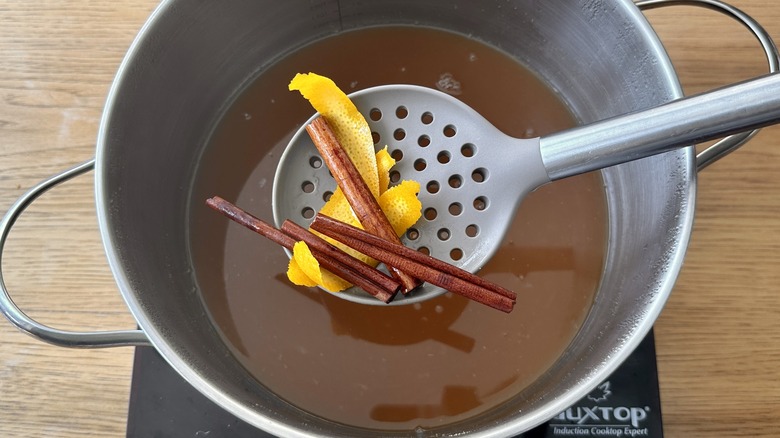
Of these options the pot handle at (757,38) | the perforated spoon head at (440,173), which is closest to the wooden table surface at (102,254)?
the pot handle at (757,38)

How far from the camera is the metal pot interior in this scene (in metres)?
0.54

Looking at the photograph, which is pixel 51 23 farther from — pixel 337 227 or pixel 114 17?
pixel 337 227

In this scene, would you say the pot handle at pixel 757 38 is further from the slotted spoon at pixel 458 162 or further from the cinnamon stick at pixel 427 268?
the cinnamon stick at pixel 427 268

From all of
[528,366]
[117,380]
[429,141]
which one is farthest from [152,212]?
[528,366]

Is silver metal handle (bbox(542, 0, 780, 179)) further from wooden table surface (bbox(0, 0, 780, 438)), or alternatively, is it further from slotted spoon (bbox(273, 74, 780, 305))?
wooden table surface (bbox(0, 0, 780, 438))

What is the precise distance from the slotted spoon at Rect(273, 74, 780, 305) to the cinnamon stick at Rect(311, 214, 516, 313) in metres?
0.04

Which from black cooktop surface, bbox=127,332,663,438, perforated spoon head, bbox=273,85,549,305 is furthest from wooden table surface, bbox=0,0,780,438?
perforated spoon head, bbox=273,85,549,305

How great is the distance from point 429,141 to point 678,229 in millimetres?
268

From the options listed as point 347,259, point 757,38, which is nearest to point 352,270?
point 347,259

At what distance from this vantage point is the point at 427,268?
0.59 meters

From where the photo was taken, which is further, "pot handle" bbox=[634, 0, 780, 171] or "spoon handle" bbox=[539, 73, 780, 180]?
"pot handle" bbox=[634, 0, 780, 171]

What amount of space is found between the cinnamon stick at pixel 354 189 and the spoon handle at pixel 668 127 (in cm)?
18

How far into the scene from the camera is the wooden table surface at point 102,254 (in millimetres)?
688

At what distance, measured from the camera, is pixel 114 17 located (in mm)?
792
